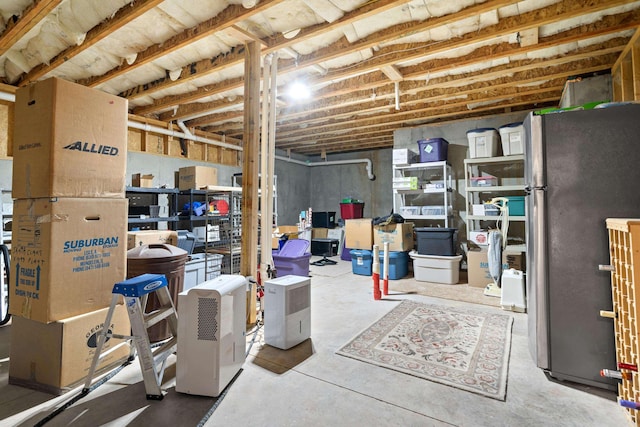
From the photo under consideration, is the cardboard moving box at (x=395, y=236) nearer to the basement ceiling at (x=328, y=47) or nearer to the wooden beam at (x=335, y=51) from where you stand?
the basement ceiling at (x=328, y=47)

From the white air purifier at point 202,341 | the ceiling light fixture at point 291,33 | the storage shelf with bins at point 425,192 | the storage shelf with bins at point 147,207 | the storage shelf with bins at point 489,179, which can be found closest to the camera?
the white air purifier at point 202,341

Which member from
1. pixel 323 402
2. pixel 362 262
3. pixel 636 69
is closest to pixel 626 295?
pixel 323 402

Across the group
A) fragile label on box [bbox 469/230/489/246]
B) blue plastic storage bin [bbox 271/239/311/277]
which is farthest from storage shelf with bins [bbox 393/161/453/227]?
blue plastic storage bin [bbox 271/239/311/277]

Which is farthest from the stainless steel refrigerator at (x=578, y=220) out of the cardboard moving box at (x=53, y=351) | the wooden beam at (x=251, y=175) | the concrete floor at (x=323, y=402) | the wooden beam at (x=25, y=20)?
the wooden beam at (x=25, y=20)

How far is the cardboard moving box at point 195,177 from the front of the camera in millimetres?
5051

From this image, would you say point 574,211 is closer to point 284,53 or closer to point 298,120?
point 284,53

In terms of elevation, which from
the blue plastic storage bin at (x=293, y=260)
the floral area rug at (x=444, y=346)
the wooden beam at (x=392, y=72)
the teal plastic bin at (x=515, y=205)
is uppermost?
the wooden beam at (x=392, y=72)

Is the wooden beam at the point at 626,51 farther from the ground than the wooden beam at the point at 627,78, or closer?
farther from the ground

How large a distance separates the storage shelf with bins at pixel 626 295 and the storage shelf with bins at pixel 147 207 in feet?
15.5

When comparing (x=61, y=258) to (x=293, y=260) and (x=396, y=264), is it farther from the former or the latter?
(x=396, y=264)

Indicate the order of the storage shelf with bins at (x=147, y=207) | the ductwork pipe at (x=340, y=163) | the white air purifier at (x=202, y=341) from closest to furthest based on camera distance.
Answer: the white air purifier at (x=202, y=341) → the storage shelf with bins at (x=147, y=207) → the ductwork pipe at (x=340, y=163)

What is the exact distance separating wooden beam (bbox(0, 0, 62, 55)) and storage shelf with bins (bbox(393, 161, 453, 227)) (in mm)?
4981

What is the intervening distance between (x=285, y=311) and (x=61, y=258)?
1533mm

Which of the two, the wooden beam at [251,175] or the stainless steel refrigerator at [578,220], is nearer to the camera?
the stainless steel refrigerator at [578,220]
